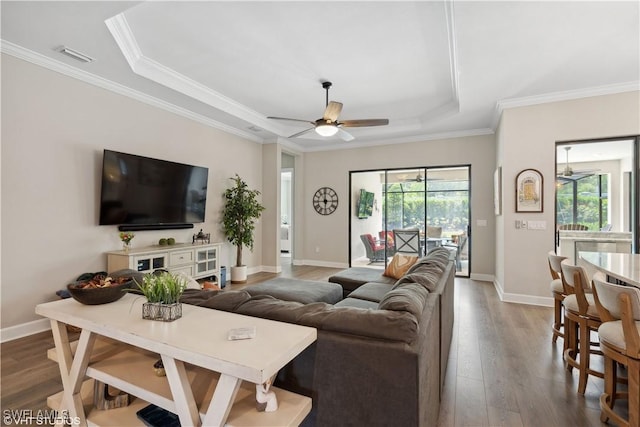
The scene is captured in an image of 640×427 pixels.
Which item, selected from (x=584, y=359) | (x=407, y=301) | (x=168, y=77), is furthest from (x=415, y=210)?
(x=407, y=301)

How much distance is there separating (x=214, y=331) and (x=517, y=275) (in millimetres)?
4588

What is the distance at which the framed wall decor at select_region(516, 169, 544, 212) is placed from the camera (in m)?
4.27

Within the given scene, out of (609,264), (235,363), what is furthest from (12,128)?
(609,264)

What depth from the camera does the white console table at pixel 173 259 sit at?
370 centimetres

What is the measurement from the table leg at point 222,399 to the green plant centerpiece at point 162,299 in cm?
43

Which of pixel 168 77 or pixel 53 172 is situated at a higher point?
pixel 168 77

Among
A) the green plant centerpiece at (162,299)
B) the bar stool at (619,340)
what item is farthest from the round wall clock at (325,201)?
the green plant centerpiece at (162,299)

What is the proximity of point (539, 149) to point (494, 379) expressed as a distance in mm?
3408

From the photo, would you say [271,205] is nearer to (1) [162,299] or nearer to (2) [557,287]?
(2) [557,287]

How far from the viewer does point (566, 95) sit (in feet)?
13.4

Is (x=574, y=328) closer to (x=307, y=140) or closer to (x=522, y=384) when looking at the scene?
(x=522, y=384)

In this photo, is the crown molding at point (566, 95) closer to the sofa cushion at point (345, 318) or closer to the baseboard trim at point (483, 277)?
the baseboard trim at point (483, 277)

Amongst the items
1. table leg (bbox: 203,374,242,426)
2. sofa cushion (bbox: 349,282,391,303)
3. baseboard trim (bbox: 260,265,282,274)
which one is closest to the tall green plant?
baseboard trim (bbox: 260,265,282,274)

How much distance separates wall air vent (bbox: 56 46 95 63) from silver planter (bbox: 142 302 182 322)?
319 cm
